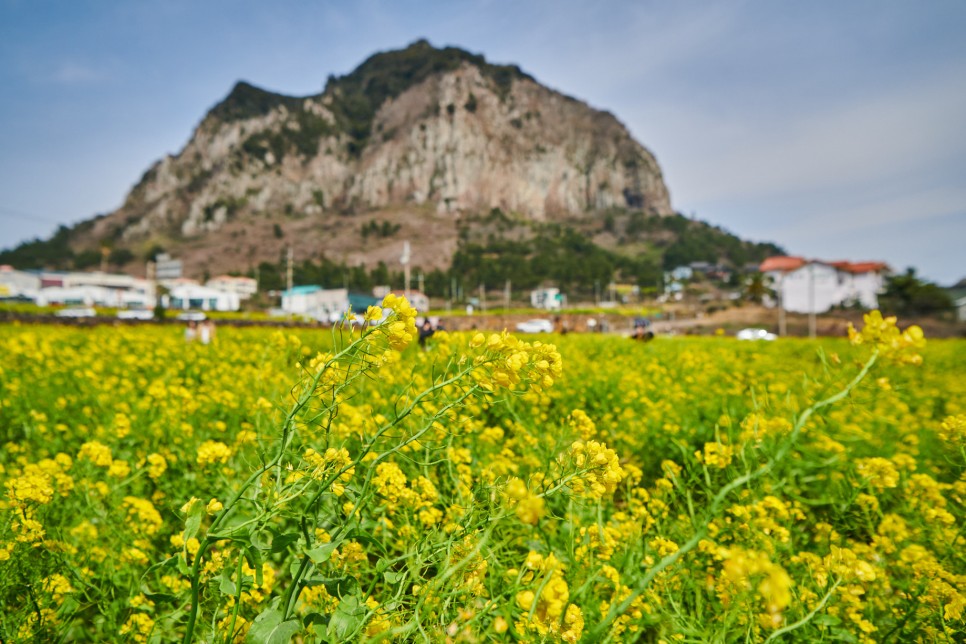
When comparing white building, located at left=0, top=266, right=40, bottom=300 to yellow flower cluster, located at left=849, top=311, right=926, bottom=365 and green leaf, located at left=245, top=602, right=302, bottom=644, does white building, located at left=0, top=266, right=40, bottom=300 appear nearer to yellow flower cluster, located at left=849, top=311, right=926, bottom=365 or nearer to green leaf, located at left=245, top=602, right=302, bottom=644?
green leaf, located at left=245, top=602, right=302, bottom=644

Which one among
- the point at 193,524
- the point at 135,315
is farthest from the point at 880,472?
the point at 135,315

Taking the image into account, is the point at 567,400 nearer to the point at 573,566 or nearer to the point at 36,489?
the point at 573,566

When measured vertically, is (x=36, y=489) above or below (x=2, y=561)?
above

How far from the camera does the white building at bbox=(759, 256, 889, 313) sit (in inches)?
1916

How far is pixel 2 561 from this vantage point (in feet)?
4.63

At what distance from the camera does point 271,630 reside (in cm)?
88

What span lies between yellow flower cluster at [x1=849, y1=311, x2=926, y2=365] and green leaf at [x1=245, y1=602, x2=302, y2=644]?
1.69 metres

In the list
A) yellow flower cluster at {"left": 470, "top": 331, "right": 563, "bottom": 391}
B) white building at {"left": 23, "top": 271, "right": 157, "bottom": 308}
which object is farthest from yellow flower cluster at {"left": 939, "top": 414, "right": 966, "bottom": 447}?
white building at {"left": 23, "top": 271, "right": 157, "bottom": 308}

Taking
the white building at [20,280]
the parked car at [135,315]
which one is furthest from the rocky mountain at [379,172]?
the parked car at [135,315]

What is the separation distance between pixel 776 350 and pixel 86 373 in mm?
13286

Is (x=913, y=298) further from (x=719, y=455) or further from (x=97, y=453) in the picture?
(x=97, y=453)

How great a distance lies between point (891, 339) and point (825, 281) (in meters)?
60.3

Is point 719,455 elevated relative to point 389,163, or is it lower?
lower

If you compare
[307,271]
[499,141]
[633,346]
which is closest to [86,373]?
[633,346]
